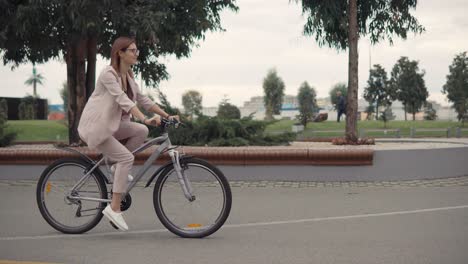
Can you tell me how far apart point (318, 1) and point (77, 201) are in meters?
11.1

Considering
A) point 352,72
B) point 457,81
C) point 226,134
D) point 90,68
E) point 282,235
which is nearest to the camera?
point 282,235

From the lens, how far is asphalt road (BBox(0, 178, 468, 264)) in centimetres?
541

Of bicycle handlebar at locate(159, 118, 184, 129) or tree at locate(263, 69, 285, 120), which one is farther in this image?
tree at locate(263, 69, 285, 120)

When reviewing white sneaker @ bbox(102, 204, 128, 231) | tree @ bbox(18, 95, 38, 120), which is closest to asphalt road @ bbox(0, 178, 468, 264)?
white sneaker @ bbox(102, 204, 128, 231)

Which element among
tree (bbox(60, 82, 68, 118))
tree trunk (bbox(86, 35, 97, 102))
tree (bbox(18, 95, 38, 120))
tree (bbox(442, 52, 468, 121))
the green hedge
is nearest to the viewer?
the green hedge

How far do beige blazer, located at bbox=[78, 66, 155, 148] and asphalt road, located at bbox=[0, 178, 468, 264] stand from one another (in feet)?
3.13

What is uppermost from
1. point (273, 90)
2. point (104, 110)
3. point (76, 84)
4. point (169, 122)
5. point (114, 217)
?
point (273, 90)

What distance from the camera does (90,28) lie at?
47.6ft

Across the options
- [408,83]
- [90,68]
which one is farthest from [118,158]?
[408,83]

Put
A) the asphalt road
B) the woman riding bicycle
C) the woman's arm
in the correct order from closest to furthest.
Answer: the asphalt road
the woman riding bicycle
the woman's arm

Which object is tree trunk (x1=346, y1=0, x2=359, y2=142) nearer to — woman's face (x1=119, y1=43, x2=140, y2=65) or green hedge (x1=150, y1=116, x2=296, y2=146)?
green hedge (x1=150, y1=116, x2=296, y2=146)

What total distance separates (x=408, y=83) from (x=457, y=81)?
607cm

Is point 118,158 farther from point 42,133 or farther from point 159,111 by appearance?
point 42,133

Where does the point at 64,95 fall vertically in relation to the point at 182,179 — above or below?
above
